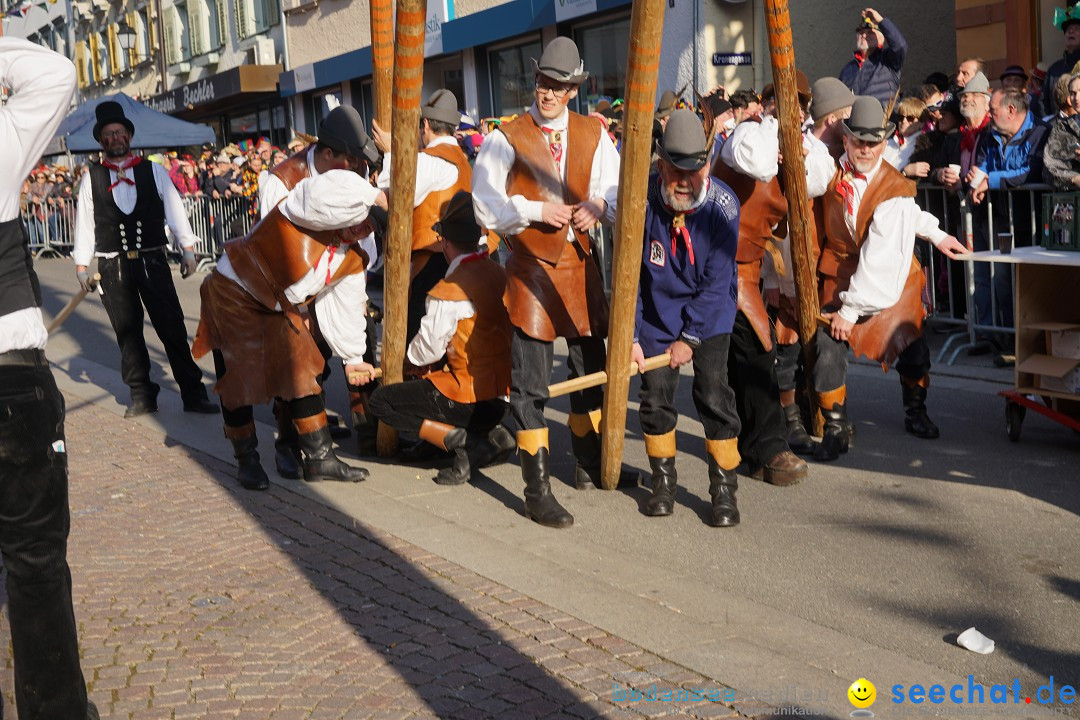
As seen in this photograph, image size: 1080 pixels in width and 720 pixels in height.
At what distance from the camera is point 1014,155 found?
373 inches

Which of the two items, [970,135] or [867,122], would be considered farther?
[970,135]

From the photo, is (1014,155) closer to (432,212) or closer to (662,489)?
(432,212)

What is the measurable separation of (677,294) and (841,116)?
1941mm

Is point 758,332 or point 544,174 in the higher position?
point 544,174

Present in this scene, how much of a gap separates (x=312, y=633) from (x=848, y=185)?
3787mm

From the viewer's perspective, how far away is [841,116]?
726 cm

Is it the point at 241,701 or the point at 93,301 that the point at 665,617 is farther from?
the point at 93,301

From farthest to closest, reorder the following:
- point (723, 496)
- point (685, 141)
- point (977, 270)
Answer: point (977, 270)
point (723, 496)
point (685, 141)

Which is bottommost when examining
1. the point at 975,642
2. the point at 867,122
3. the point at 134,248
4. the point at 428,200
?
the point at 975,642

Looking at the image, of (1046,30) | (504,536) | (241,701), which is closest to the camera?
(241,701)

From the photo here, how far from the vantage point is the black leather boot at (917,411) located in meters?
7.41

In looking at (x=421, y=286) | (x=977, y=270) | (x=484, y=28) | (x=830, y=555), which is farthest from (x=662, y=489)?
(x=484, y=28)

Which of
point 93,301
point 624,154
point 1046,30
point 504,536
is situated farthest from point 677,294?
point 93,301

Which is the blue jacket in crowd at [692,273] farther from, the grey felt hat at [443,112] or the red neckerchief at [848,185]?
the grey felt hat at [443,112]
